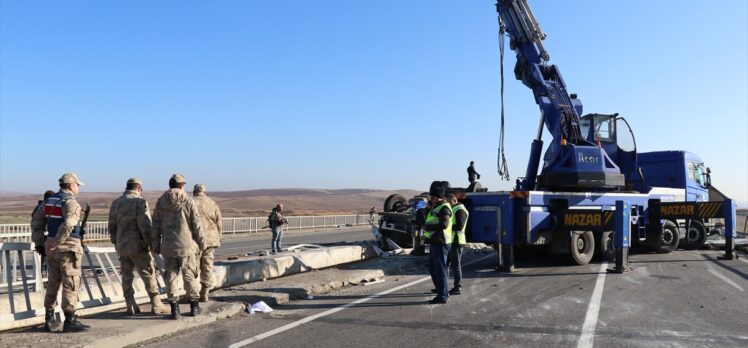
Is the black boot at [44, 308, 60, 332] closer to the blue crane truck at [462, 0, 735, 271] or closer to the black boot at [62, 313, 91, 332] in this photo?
the black boot at [62, 313, 91, 332]

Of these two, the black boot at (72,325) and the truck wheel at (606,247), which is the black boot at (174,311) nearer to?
the black boot at (72,325)

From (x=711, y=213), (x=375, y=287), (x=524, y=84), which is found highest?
(x=524, y=84)

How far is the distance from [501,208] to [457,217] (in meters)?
3.13

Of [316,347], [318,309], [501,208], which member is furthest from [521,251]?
[316,347]

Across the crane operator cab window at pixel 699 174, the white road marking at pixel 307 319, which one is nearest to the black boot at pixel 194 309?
the white road marking at pixel 307 319

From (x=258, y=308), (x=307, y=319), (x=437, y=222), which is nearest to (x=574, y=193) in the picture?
(x=437, y=222)

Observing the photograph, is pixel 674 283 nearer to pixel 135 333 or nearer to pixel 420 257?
pixel 420 257

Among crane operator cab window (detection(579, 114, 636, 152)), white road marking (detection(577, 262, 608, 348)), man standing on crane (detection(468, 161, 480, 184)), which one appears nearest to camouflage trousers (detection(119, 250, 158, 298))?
white road marking (detection(577, 262, 608, 348))

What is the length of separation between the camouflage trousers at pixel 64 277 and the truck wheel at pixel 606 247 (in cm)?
1081

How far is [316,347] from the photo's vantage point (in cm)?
568

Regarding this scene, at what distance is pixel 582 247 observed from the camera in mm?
12531

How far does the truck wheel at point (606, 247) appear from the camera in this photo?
12828 mm

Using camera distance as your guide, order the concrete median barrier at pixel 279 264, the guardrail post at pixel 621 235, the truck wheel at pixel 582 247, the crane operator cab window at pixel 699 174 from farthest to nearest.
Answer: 1. the crane operator cab window at pixel 699 174
2. the truck wheel at pixel 582 247
3. the guardrail post at pixel 621 235
4. the concrete median barrier at pixel 279 264

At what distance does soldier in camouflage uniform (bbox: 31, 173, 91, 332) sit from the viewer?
19.2 ft
